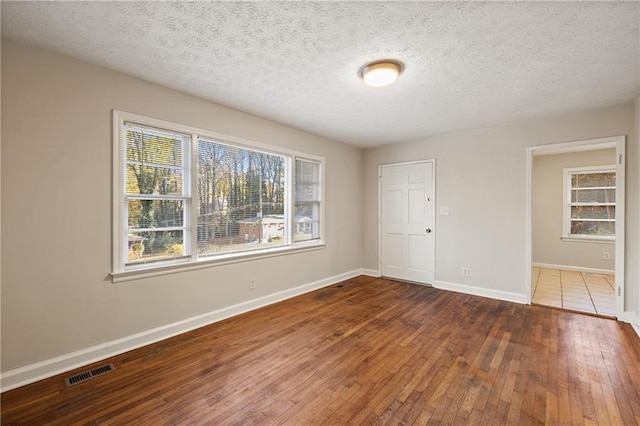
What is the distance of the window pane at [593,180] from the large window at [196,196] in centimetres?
567

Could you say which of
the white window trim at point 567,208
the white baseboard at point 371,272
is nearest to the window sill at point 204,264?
the white baseboard at point 371,272

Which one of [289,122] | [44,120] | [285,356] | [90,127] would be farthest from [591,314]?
[44,120]

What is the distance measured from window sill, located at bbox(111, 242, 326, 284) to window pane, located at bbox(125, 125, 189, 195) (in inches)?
29.9

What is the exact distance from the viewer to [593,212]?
5.68 meters

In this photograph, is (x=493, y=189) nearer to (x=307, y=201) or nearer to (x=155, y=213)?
(x=307, y=201)

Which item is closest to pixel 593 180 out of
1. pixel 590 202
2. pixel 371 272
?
pixel 590 202

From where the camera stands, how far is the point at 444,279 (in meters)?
4.64

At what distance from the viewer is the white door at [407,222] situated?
4824mm

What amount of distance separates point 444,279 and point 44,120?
516cm

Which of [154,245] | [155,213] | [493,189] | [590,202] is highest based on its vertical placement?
[493,189]

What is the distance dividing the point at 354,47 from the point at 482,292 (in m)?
Answer: 3.90

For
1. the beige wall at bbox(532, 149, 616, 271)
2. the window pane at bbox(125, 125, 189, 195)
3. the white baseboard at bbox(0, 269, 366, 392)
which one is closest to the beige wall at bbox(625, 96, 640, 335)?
the beige wall at bbox(532, 149, 616, 271)

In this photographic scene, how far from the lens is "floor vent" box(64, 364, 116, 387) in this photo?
213 cm

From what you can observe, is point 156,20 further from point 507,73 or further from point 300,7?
point 507,73
